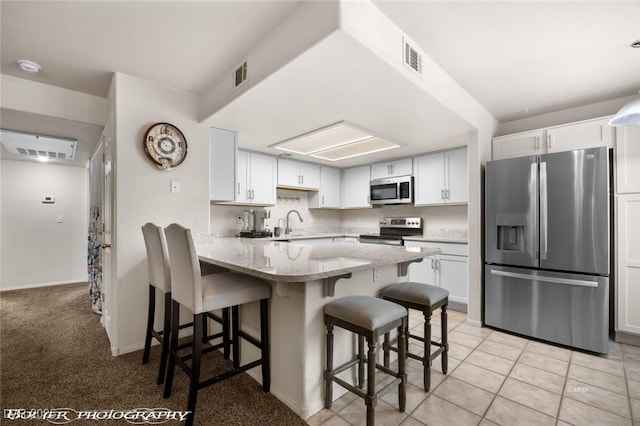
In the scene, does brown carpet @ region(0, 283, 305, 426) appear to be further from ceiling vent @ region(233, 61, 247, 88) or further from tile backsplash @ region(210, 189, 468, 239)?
ceiling vent @ region(233, 61, 247, 88)

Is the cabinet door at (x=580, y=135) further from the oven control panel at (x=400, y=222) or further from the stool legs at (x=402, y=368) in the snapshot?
the stool legs at (x=402, y=368)

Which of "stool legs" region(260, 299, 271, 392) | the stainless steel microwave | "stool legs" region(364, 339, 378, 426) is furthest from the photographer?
the stainless steel microwave

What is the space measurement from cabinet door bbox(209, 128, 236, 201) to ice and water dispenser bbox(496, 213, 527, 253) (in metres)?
2.87

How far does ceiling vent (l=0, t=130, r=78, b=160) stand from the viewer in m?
3.25

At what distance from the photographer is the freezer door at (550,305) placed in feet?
7.93

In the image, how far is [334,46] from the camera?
61.2 inches

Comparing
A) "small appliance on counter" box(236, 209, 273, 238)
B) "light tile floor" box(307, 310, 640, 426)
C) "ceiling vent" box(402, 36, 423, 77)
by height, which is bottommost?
"light tile floor" box(307, 310, 640, 426)

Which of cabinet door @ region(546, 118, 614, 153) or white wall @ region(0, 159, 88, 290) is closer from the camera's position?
cabinet door @ region(546, 118, 614, 153)

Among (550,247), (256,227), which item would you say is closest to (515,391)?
(550,247)

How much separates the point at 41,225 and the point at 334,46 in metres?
5.76

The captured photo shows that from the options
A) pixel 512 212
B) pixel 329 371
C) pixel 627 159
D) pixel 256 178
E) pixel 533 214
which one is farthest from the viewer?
pixel 256 178

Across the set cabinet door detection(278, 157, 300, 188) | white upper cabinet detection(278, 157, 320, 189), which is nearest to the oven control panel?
white upper cabinet detection(278, 157, 320, 189)

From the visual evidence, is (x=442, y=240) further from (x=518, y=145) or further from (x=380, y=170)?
(x=380, y=170)

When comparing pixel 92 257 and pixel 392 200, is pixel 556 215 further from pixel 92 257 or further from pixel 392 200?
pixel 92 257
